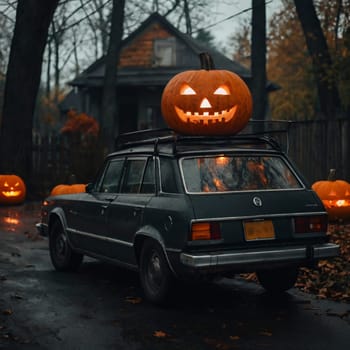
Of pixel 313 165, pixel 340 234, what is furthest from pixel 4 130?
pixel 340 234

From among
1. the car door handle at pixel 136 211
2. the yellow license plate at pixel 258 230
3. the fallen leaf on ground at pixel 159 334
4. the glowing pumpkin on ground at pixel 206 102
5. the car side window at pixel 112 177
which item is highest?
the glowing pumpkin on ground at pixel 206 102

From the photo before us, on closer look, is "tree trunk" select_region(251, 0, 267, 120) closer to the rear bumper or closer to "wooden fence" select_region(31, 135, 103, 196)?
"wooden fence" select_region(31, 135, 103, 196)

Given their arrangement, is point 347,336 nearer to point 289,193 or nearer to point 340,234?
point 289,193

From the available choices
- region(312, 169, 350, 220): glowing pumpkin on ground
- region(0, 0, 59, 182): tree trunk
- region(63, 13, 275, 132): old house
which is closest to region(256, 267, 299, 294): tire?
region(312, 169, 350, 220): glowing pumpkin on ground

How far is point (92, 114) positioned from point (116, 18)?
8848mm

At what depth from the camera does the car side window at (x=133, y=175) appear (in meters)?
→ 8.27

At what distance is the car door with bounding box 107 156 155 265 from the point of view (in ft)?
26.1

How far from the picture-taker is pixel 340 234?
12.2 m

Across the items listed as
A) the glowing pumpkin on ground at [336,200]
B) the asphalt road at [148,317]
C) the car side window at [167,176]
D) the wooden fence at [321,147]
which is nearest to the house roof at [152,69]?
the wooden fence at [321,147]

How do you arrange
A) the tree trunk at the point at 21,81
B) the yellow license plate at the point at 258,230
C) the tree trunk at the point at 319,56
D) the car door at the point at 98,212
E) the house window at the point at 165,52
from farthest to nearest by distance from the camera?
1. the house window at the point at 165,52
2. the tree trunk at the point at 319,56
3. the tree trunk at the point at 21,81
4. the car door at the point at 98,212
5. the yellow license plate at the point at 258,230

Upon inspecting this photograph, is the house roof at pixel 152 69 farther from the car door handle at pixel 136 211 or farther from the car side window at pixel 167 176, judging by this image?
the car side window at pixel 167 176

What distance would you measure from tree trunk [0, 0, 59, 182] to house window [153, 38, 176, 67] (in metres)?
18.3

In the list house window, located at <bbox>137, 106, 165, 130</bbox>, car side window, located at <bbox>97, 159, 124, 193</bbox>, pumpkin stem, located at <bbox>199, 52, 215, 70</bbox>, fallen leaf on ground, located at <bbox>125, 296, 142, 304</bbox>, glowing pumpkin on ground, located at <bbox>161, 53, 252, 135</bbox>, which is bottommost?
fallen leaf on ground, located at <bbox>125, 296, 142, 304</bbox>

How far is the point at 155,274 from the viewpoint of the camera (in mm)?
7629
